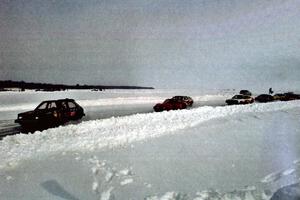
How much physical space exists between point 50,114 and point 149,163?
8.89 m

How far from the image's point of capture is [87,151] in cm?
980

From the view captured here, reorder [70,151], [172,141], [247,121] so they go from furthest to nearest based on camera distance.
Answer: [247,121]
[172,141]
[70,151]

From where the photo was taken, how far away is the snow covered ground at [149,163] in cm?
662

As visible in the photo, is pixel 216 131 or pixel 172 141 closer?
pixel 172 141

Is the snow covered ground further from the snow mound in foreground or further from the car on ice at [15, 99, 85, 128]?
the car on ice at [15, 99, 85, 128]

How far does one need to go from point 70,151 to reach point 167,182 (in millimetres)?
4020

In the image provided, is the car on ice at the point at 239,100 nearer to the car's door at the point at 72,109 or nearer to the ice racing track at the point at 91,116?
the ice racing track at the point at 91,116

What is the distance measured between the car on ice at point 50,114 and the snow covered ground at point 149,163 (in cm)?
280

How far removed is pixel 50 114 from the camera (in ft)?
51.6

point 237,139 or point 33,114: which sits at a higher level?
point 33,114

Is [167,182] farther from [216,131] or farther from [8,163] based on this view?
[216,131]

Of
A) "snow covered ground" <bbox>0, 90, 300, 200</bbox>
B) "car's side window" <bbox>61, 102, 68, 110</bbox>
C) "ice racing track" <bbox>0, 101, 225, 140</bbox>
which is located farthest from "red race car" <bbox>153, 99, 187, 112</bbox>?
"snow covered ground" <bbox>0, 90, 300, 200</bbox>

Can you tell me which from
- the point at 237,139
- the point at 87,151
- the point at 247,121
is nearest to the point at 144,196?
the point at 87,151

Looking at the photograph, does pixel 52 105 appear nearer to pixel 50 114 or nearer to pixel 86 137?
pixel 50 114
